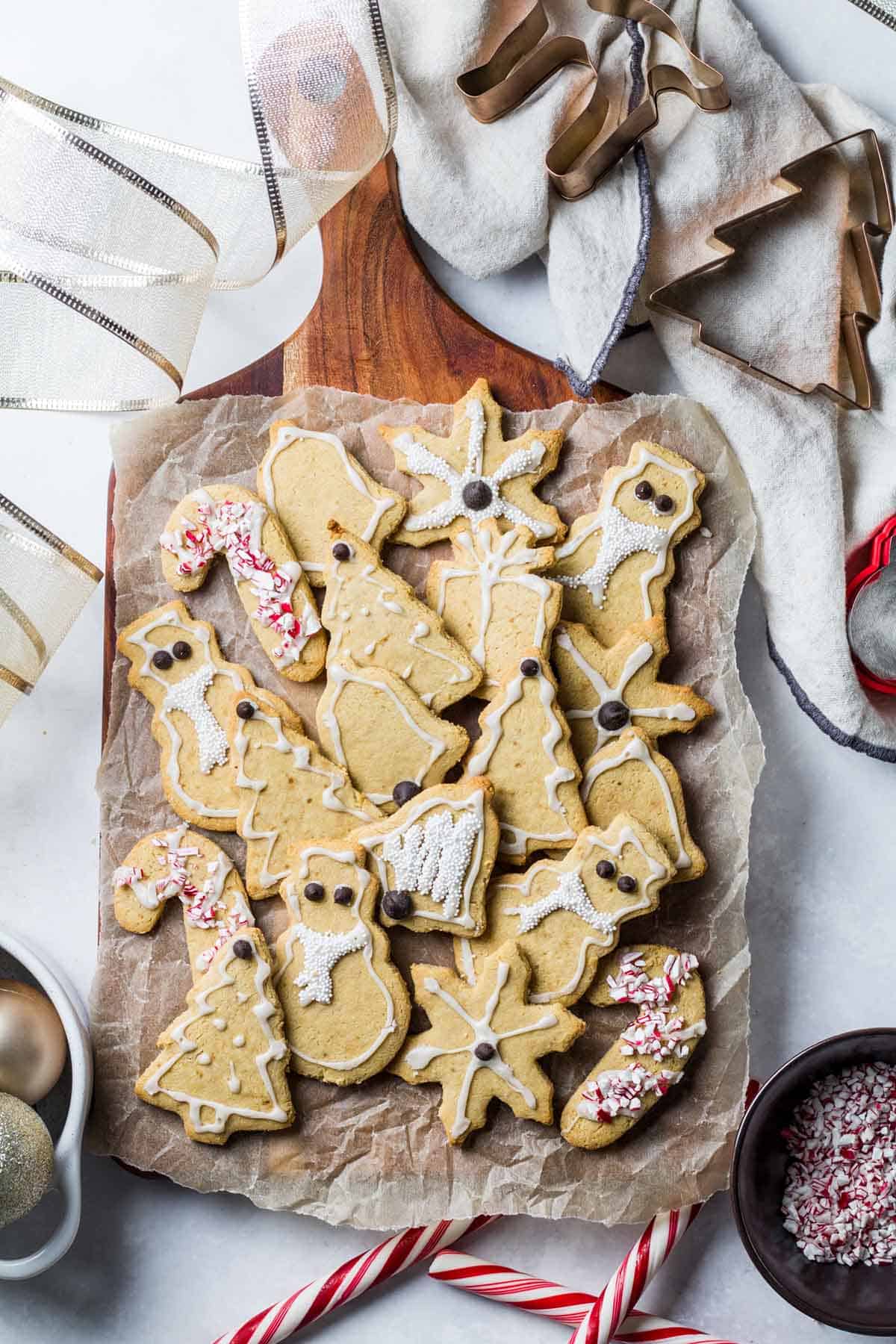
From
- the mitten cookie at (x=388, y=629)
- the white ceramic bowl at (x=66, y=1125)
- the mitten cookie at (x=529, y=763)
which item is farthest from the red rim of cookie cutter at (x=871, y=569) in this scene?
the white ceramic bowl at (x=66, y=1125)

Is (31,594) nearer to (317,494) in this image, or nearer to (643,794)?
(317,494)

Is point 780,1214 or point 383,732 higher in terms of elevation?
point 383,732

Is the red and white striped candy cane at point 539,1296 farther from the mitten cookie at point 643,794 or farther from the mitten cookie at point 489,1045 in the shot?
the mitten cookie at point 643,794

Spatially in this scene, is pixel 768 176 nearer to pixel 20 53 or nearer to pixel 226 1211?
pixel 20 53

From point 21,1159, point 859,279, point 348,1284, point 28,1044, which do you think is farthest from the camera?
point 859,279

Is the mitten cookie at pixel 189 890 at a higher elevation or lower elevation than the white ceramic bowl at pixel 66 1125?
higher

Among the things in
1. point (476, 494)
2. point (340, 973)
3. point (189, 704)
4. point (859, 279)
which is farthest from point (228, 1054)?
point (859, 279)
